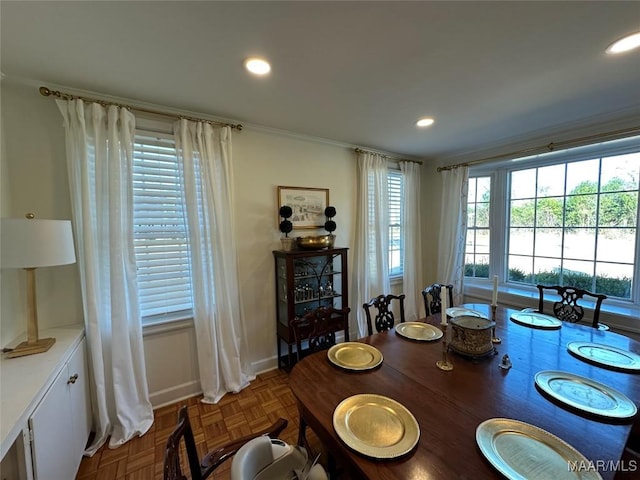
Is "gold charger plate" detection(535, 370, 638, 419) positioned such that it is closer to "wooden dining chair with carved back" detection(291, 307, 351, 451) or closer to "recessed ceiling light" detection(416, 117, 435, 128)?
"wooden dining chair with carved back" detection(291, 307, 351, 451)

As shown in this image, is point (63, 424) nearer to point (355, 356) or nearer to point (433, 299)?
point (355, 356)

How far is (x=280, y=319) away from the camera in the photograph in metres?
2.70

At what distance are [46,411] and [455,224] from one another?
3.79 metres

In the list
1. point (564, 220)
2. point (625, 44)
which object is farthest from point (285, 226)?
point (564, 220)

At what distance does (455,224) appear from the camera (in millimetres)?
3332

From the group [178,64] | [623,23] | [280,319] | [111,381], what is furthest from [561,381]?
[111,381]

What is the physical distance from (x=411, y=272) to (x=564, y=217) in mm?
1716

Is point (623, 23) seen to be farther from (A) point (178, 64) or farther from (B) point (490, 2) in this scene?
(A) point (178, 64)

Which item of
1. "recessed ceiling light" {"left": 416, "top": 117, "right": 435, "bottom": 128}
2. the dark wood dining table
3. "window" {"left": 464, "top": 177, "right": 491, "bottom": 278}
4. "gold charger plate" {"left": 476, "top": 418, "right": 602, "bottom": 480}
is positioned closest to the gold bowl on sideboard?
the dark wood dining table

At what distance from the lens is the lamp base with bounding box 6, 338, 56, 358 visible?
1372 mm

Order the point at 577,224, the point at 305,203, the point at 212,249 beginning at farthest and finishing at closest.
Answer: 1. the point at 305,203
2. the point at 577,224
3. the point at 212,249

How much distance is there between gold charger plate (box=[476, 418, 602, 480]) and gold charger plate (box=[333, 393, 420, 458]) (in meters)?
0.24

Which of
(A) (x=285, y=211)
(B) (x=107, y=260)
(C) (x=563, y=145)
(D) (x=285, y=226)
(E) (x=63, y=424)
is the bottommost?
(E) (x=63, y=424)

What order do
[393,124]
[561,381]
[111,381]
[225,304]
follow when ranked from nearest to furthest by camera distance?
1. [561,381]
2. [111,381]
3. [225,304]
4. [393,124]
